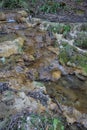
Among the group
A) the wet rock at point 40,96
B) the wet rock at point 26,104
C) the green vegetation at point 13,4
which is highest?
the green vegetation at point 13,4

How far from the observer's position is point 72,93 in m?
5.29

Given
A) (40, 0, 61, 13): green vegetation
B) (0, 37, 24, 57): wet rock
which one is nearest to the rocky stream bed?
(0, 37, 24, 57): wet rock

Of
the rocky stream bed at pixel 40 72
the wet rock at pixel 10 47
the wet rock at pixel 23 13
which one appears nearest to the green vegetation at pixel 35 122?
the rocky stream bed at pixel 40 72

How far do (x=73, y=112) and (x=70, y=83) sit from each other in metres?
1.15

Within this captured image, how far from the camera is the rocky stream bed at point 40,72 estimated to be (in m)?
4.30

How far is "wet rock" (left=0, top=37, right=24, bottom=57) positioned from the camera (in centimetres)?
616

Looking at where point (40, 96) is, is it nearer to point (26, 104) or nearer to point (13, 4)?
point (26, 104)

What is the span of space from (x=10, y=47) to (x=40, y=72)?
104cm

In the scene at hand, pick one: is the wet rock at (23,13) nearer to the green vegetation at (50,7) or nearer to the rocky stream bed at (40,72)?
the rocky stream bed at (40,72)

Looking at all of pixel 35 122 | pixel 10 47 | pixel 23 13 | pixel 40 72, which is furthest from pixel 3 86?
pixel 23 13

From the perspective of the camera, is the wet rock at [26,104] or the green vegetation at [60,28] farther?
the green vegetation at [60,28]

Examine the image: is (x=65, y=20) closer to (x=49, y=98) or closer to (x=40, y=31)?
(x=40, y=31)

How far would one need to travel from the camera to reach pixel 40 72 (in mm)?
5871

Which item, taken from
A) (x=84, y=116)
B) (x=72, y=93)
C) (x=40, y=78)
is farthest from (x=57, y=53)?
(x=84, y=116)
